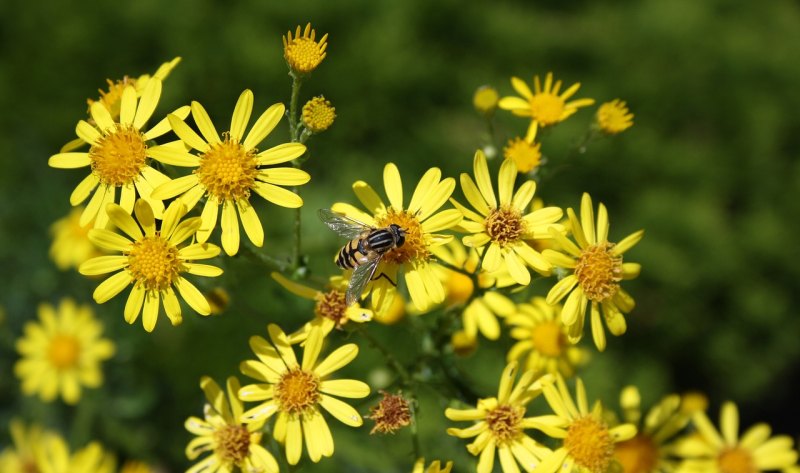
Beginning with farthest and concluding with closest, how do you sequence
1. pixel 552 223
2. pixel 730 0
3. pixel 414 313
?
pixel 730 0, pixel 414 313, pixel 552 223

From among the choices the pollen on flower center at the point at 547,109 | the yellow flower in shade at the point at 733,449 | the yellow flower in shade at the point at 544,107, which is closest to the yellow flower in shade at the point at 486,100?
the yellow flower in shade at the point at 544,107

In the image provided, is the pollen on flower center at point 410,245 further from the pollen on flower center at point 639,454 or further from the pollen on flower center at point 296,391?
the pollen on flower center at point 639,454

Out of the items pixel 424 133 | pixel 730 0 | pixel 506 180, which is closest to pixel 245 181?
pixel 506 180

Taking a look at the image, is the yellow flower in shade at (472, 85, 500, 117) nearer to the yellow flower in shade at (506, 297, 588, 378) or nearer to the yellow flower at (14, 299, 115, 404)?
the yellow flower in shade at (506, 297, 588, 378)

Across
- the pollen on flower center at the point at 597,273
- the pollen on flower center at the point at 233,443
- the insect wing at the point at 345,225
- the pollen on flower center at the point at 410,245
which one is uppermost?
the insect wing at the point at 345,225

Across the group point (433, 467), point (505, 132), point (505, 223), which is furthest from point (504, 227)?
point (505, 132)

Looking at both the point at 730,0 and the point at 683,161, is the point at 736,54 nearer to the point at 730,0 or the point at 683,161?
the point at 730,0
